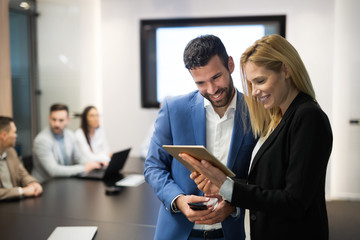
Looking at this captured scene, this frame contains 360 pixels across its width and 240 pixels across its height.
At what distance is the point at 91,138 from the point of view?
4.52 m

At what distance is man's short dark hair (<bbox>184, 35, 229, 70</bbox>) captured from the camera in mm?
1512

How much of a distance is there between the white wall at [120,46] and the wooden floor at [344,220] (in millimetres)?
1942

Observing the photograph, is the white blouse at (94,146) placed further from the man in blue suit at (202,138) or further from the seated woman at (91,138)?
the man in blue suit at (202,138)

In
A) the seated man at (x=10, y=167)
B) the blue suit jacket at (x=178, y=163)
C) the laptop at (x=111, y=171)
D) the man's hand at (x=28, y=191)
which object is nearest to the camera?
the blue suit jacket at (x=178, y=163)

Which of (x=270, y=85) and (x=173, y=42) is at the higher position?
(x=173, y=42)

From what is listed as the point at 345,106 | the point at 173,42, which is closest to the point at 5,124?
the point at 173,42

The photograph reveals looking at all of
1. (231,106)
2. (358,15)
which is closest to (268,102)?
(231,106)

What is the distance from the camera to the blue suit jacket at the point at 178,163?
154 cm

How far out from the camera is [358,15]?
13.8 ft

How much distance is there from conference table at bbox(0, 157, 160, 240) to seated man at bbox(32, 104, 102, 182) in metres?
0.41

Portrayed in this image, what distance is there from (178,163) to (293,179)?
58cm

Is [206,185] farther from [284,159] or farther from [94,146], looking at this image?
[94,146]

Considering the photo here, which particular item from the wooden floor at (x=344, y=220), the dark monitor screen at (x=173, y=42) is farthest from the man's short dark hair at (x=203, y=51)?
the dark monitor screen at (x=173, y=42)

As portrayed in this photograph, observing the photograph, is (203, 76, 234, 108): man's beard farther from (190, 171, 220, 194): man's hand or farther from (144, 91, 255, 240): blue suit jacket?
(190, 171, 220, 194): man's hand
